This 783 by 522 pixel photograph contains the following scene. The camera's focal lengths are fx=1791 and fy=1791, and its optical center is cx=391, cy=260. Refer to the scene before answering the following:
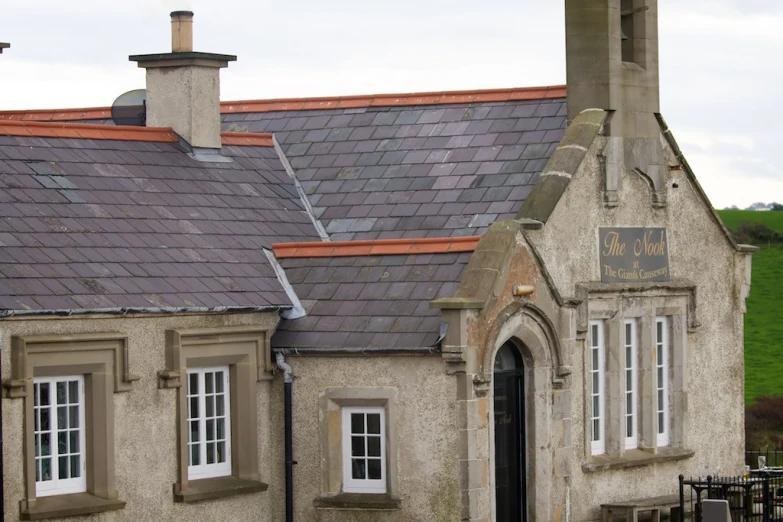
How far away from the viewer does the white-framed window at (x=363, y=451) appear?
22.3 metres

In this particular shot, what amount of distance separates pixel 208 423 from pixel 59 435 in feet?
8.01

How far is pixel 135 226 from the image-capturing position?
74.5ft

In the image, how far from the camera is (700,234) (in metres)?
26.2

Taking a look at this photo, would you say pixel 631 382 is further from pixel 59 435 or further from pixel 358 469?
pixel 59 435

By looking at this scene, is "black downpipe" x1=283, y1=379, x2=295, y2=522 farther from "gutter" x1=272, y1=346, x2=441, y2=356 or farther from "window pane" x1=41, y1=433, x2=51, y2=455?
"window pane" x1=41, y1=433, x2=51, y2=455

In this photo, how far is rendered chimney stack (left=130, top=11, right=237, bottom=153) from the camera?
25.6m

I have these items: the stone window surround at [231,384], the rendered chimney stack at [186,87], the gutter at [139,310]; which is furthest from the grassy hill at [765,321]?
the gutter at [139,310]

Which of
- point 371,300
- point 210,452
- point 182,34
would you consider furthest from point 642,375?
point 182,34

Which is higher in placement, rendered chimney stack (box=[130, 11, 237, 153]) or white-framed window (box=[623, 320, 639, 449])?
rendered chimney stack (box=[130, 11, 237, 153])

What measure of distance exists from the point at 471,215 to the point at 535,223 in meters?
1.77

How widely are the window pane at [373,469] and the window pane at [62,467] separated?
3878 millimetres

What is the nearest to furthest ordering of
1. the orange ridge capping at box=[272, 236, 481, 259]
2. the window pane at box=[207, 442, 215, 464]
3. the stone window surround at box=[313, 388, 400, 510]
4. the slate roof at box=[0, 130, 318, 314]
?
the slate roof at box=[0, 130, 318, 314]
the stone window surround at box=[313, 388, 400, 510]
the window pane at box=[207, 442, 215, 464]
the orange ridge capping at box=[272, 236, 481, 259]

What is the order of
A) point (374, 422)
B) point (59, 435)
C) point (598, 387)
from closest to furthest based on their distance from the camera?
point (59, 435)
point (374, 422)
point (598, 387)

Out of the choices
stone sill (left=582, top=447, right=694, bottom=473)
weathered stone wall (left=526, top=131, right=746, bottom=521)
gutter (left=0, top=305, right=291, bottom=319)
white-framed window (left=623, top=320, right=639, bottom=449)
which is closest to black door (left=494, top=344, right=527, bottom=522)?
weathered stone wall (left=526, top=131, right=746, bottom=521)
